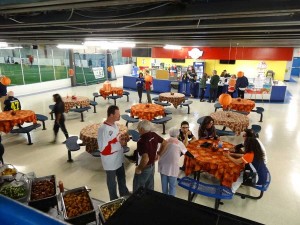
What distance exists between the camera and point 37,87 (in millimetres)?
14672

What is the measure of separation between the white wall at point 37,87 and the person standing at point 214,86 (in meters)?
10.6

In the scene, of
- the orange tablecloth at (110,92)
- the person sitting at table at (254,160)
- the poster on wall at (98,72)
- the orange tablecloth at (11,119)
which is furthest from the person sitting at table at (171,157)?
the poster on wall at (98,72)

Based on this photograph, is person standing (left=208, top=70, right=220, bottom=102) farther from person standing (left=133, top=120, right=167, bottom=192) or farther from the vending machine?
person standing (left=133, top=120, right=167, bottom=192)

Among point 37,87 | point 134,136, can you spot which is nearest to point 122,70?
point 37,87

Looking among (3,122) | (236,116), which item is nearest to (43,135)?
(3,122)

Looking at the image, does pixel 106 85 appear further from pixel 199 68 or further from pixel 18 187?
pixel 199 68

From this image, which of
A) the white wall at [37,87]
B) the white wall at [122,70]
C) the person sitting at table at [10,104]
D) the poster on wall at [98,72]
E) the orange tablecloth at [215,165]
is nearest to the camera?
the orange tablecloth at [215,165]

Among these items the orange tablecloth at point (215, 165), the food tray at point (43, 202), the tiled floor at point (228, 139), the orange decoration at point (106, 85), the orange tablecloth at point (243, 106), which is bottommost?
the tiled floor at point (228, 139)

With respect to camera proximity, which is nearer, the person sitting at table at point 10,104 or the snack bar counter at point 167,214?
the snack bar counter at point 167,214

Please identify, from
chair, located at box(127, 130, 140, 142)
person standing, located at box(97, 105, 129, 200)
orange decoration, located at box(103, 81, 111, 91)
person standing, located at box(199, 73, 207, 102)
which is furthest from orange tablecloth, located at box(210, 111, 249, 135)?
orange decoration, located at box(103, 81, 111, 91)

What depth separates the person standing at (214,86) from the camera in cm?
1208

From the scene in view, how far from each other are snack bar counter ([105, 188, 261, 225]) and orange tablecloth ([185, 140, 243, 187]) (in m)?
3.31

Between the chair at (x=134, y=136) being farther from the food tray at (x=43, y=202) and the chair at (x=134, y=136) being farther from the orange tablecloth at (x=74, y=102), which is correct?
the orange tablecloth at (x=74, y=102)

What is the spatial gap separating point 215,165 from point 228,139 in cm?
371
